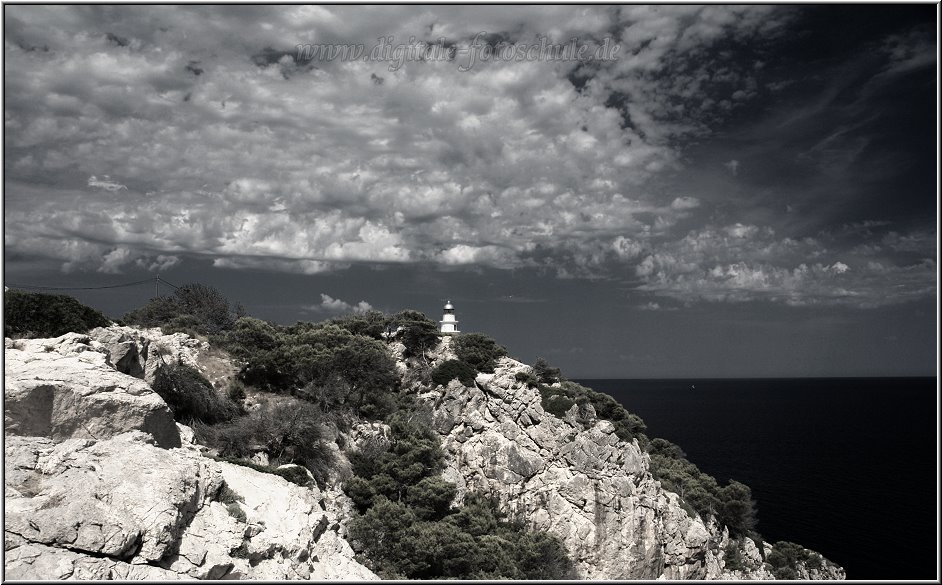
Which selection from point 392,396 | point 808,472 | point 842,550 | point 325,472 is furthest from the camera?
point 808,472

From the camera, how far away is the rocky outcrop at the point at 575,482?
123 feet

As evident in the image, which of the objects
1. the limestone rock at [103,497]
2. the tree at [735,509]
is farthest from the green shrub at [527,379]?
the limestone rock at [103,497]

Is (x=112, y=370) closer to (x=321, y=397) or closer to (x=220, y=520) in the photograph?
(x=220, y=520)

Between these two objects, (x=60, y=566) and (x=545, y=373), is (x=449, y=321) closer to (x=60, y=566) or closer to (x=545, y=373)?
(x=545, y=373)

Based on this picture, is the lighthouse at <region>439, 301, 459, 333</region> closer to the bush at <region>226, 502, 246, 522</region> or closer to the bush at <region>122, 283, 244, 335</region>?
the bush at <region>122, 283, 244, 335</region>

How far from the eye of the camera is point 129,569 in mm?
13445

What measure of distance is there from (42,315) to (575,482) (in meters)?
34.1

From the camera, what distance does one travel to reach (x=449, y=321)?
6134 cm

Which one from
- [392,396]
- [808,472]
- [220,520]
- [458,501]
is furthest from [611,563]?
[808,472]

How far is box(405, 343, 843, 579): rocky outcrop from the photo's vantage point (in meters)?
37.5

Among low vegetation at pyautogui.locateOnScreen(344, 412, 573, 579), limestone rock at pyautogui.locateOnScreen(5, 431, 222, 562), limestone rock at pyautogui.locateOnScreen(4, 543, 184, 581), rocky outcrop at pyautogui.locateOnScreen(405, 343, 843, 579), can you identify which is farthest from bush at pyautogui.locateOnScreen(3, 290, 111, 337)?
rocky outcrop at pyautogui.locateOnScreen(405, 343, 843, 579)

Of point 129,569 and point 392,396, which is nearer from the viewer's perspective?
point 129,569

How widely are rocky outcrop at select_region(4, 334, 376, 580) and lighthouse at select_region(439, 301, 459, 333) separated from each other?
37416 millimetres

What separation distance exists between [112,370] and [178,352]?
17.1m
